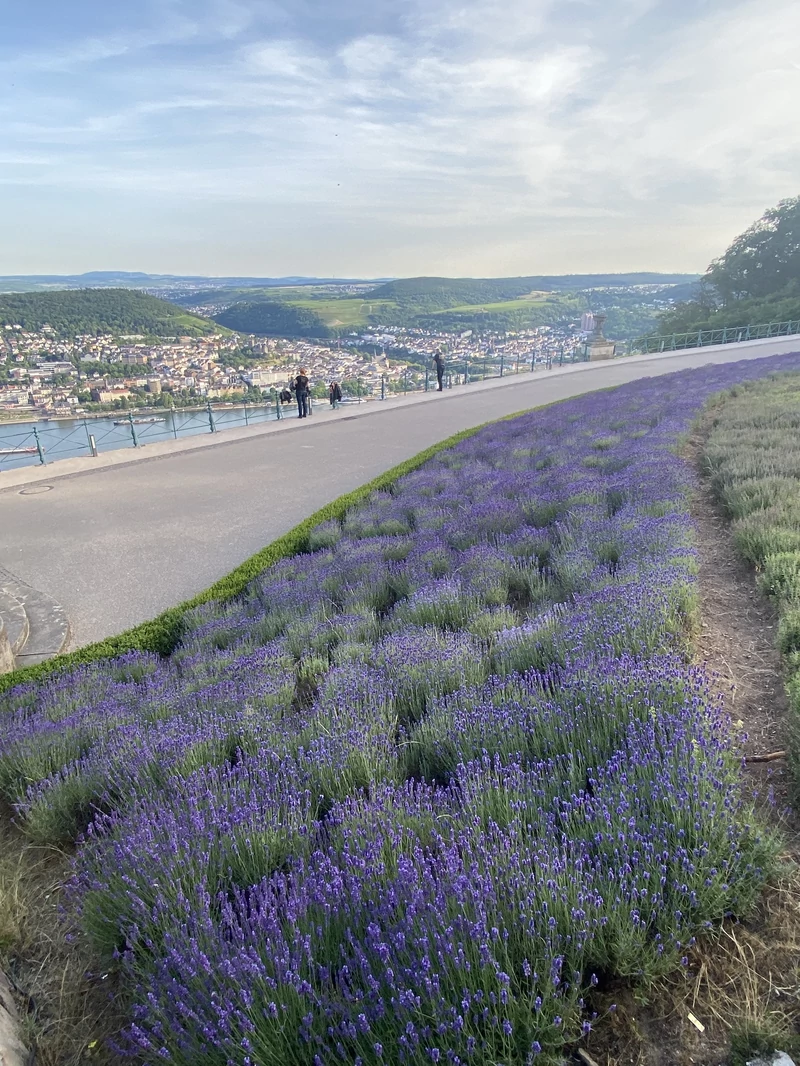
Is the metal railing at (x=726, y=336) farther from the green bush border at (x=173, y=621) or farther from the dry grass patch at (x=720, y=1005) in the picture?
the dry grass patch at (x=720, y=1005)

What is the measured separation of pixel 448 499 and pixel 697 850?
646 centimetres

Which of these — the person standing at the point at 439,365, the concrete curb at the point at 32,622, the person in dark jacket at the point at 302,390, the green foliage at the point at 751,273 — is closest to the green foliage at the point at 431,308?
the green foliage at the point at 751,273

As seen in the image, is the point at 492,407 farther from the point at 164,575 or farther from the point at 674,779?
the point at 674,779

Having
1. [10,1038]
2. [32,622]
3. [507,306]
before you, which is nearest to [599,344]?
[32,622]

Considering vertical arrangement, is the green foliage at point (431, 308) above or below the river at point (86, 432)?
above

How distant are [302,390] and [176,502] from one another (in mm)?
8952

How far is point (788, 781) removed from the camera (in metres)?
2.46

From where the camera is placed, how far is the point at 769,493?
18.9 ft

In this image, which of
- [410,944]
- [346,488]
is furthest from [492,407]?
[410,944]

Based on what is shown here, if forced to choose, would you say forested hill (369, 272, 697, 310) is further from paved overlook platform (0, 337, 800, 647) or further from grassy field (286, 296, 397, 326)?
paved overlook platform (0, 337, 800, 647)

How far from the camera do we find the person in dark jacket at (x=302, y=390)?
18.5m

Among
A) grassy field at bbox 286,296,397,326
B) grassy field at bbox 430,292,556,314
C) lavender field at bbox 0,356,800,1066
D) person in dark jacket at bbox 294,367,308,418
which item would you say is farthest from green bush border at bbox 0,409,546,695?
grassy field at bbox 430,292,556,314

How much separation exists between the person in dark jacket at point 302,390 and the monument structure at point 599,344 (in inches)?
785

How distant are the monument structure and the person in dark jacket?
1994 centimetres
